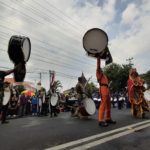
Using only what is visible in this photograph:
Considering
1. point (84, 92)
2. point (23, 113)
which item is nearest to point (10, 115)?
point (23, 113)

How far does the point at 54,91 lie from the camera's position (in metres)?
18.3

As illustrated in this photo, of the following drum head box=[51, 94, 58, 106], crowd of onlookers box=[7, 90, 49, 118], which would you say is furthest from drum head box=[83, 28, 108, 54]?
crowd of onlookers box=[7, 90, 49, 118]

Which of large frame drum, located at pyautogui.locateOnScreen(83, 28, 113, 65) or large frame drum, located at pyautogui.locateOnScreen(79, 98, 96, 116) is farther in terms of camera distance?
large frame drum, located at pyautogui.locateOnScreen(79, 98, 96, 116)

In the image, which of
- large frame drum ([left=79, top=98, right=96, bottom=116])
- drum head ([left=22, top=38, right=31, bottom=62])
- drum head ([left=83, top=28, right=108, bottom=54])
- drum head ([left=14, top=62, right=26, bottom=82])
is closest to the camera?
drum head ([left=14, top=62, right=26, bottom=82])

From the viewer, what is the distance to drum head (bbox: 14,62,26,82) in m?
3.88

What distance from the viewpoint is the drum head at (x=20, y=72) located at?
3.88 meters

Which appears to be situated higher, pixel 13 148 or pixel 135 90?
pixel 135 90

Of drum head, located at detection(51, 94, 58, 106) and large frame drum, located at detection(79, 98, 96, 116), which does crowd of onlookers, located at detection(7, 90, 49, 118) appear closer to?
drum head, located at detection(51, 94, 58, 106)

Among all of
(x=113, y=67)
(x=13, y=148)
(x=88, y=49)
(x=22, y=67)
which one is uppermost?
(x=113, y=67)

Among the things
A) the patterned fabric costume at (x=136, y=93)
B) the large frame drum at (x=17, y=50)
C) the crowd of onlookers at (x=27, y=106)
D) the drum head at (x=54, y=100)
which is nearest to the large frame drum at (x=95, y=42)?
the patterned fabric costume at (x=136, y=93)

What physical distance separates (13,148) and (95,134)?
1869mm

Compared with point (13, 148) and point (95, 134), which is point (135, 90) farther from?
point (13, 148)

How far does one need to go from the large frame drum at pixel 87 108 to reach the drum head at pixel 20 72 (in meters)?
8.73

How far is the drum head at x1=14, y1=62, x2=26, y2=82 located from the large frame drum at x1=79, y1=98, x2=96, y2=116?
8726mm
